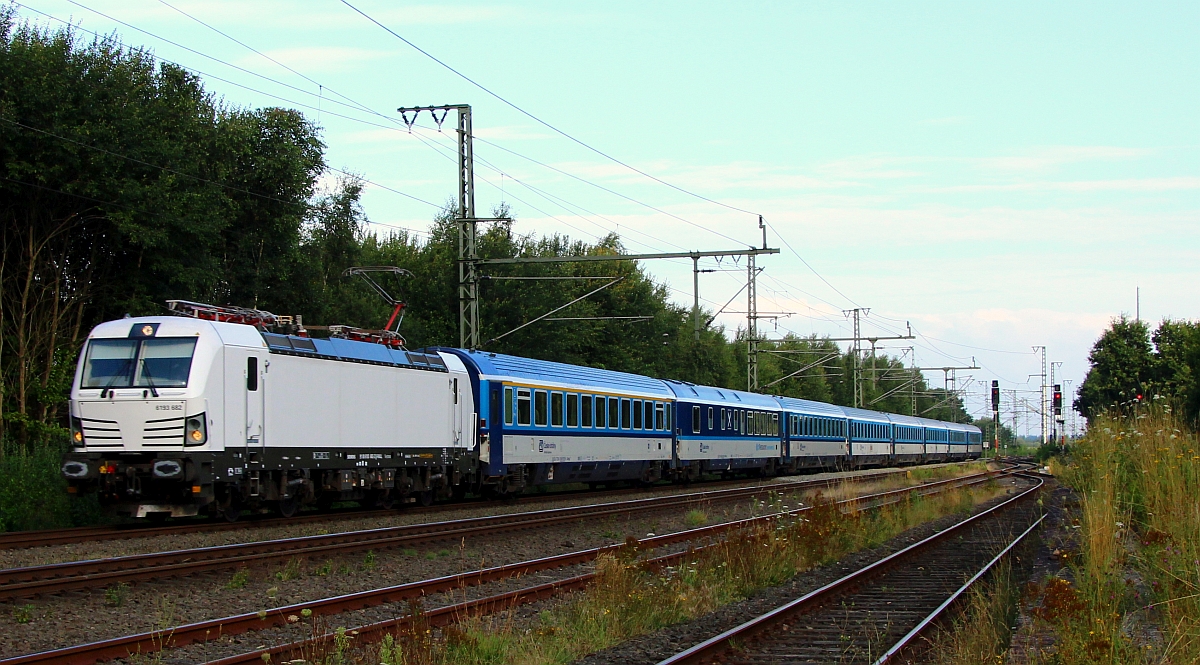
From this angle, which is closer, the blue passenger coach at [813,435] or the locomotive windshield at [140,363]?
the locomotive windshield at [140,363]

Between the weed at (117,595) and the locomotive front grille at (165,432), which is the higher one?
the locomotive front grille at (165,432)

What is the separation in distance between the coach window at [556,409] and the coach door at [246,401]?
10.5 metres

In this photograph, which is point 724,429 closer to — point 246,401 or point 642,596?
point 246,401

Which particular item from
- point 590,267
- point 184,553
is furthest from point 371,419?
point 590,267

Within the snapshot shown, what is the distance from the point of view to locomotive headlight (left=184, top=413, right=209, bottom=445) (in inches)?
691

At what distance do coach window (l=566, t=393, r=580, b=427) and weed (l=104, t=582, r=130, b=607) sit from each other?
1758 centimetres

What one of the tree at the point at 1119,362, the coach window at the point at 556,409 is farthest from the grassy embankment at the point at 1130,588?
the tree at the point at 1119,362

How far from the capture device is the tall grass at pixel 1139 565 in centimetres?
852

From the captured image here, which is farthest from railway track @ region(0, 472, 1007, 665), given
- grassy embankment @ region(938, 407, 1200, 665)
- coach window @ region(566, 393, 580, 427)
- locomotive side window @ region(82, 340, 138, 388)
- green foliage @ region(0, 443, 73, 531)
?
coach window @ region(566, 393, 580, 427)

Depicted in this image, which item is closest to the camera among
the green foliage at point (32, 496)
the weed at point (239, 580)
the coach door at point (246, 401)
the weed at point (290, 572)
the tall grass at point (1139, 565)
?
the tall grass at point (1139, 565)

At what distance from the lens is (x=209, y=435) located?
17672 millimetres

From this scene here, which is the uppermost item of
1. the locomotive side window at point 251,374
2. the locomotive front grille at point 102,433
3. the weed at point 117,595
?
the locomotive side window at point 251,374

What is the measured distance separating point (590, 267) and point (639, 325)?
4.50 m

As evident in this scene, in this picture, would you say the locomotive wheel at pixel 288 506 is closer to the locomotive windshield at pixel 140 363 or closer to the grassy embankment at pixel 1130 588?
the locomotive windshield at pixel 140 363
